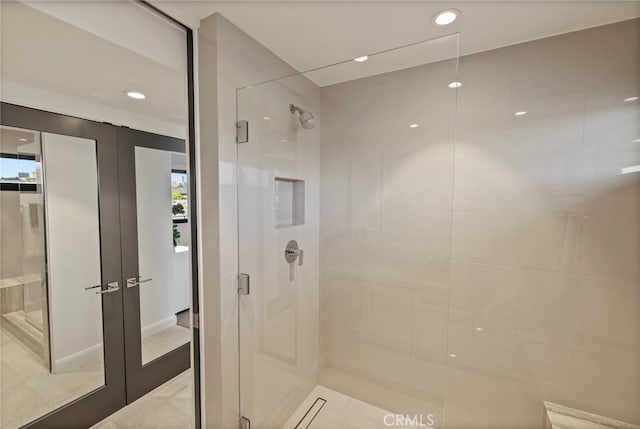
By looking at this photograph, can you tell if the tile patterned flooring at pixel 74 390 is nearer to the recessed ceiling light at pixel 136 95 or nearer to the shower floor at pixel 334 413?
the shower floor at pixel 334 413

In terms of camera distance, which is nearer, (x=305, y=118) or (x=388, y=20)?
(x=388, y=20)

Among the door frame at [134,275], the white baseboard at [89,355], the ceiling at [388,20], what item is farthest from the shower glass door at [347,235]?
the white baseboard at [89,355]

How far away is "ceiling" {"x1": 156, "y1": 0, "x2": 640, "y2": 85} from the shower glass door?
14 cm

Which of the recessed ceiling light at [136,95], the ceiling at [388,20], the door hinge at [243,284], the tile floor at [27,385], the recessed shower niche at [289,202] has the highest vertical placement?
the ceiling at [388,20]

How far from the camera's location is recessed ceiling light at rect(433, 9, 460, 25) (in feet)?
4.09

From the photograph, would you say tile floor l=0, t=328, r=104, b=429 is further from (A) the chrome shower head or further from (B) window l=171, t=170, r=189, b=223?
(A) the chrome shower head

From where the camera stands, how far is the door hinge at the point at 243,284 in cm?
145

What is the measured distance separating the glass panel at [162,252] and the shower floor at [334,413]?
38.3 inches

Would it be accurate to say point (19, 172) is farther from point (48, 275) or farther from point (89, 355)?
point (89, 355)

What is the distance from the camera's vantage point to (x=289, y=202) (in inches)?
68.9

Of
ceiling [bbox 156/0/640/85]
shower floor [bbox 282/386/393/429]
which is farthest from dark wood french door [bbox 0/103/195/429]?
shower floor [bbox 282/386/393/429]

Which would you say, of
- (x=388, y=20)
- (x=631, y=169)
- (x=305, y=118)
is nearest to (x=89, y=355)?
(x=305, y=118)

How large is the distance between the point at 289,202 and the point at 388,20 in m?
1.10

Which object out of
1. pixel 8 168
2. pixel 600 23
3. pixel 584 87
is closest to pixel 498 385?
pixel 584 87
